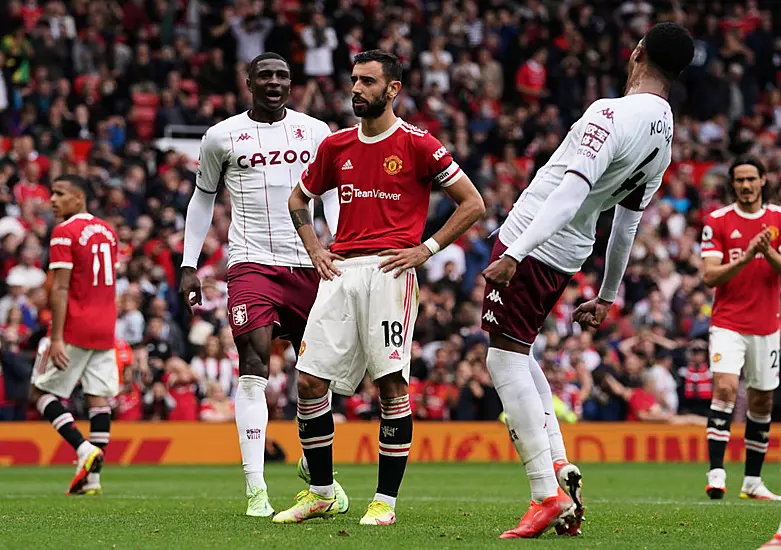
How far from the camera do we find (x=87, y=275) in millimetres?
12336

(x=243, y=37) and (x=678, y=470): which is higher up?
(x=243, y=37)

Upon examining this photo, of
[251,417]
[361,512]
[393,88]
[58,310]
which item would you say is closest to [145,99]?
[58,310]

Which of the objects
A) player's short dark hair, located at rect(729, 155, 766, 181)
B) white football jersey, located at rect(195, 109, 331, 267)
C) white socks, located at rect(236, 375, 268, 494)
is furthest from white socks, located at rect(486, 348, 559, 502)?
player's short dark hair, located at rect(729, 155, 766, 181)

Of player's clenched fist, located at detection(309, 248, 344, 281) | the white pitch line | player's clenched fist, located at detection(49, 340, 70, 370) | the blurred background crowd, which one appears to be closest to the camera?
player's clenched fist, located at detection(309, 248, 344, 281)

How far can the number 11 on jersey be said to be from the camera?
483 inches

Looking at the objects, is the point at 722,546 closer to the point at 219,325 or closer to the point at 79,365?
the point at 79,365

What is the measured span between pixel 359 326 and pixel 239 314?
4.32ft

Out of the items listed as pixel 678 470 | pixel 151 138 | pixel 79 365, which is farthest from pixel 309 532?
pixel 151 138

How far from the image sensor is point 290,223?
9445mm

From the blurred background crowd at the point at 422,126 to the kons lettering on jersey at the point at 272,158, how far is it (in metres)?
8.05

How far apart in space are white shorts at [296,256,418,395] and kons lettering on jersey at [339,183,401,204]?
0.36 metres

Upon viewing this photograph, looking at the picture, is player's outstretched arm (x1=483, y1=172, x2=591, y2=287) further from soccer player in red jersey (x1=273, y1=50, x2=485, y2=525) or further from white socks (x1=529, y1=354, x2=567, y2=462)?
white socks (x1=529, y1=354, x2=567, y2=462)

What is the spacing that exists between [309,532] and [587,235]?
2.26 m

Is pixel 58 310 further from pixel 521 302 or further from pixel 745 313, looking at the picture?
pixel 745 313
